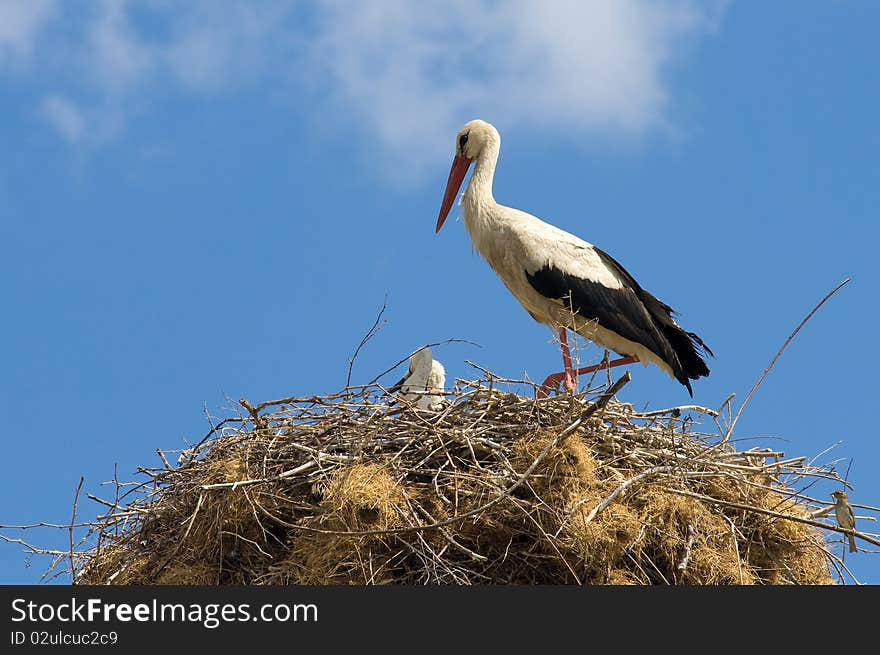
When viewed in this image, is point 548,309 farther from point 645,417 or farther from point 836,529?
point 836,529

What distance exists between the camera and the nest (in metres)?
5.47

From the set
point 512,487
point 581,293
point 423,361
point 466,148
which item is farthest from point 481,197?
point 512,487

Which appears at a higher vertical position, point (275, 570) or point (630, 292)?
point (630, 292)

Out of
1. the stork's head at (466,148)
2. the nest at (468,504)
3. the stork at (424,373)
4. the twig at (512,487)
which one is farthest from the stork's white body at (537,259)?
the twig at (512,487)

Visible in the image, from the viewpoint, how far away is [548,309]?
8336 millimetres

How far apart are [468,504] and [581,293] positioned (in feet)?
9.68

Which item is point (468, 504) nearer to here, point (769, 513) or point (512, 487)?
point (512, 487)

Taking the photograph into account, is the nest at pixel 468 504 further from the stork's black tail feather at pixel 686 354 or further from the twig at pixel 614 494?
the stork's black tail feather at pixel 686 354

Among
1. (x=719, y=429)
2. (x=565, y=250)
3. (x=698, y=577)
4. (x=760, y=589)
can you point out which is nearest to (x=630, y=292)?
(x=565, y=250)

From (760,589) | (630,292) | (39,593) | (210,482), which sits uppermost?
(630,292)

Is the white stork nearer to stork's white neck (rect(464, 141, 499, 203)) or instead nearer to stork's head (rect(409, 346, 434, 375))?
stork's white neck (rect(464, 141, 499, 203))

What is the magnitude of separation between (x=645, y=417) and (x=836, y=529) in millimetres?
1084

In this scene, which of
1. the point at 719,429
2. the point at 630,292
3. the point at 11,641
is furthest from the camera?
the point at 630,292

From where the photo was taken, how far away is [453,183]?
9242 millimetres
